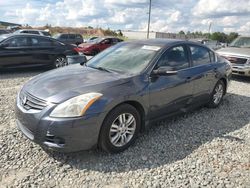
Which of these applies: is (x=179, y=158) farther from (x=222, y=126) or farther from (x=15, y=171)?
(x=15, y=171)

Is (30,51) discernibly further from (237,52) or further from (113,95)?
(237,52)

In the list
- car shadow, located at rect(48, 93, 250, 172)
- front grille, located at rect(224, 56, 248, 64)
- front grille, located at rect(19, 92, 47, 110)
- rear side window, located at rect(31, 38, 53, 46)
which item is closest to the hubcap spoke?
car shadow, located at rect(48, 93, 250, 172)

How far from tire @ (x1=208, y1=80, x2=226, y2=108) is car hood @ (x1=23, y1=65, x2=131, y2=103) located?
279cm

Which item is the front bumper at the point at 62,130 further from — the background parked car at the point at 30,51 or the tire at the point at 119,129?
the background parked car at the point at 30,51

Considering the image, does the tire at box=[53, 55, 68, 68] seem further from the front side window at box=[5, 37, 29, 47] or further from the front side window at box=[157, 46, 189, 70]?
the front side window at box=[157, 46, 189, 70]

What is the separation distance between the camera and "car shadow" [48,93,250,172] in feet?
10.5

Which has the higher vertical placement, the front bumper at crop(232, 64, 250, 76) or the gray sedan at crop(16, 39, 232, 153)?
the gray sedan at crop(16, 39, 232, 153)

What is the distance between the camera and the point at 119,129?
3.36m

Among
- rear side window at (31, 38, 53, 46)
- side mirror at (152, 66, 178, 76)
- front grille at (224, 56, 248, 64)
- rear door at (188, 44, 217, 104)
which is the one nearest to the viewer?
side mirror at (152, 66, 178, 76)

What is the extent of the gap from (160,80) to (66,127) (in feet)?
5.55

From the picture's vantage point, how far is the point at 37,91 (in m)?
3.21

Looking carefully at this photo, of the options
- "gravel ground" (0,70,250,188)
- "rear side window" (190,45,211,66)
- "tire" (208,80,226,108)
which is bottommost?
"gravel ground" (0,70,250,188)

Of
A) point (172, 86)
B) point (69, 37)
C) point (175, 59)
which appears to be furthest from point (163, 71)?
point (69, 37)

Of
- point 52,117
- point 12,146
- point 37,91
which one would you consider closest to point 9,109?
point 12,146
